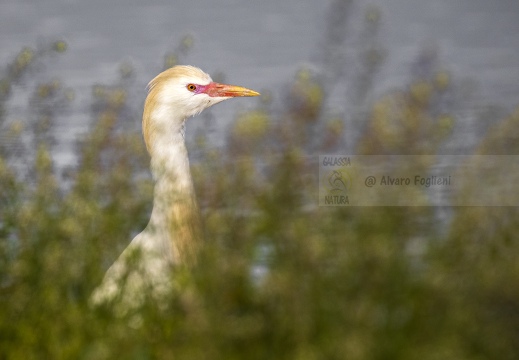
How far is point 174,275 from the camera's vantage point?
3.50m

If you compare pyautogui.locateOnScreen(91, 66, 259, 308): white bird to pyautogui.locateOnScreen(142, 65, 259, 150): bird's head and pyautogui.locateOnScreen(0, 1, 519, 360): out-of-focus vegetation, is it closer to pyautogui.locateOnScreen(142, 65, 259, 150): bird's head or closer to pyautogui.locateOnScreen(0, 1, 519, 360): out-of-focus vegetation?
pyautogui.locateOnScreen(142, 65, 259, 150): bird's head

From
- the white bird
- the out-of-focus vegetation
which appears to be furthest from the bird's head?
the out-of-focus vegetation

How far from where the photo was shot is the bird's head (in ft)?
19.7

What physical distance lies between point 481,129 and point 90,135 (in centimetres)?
151

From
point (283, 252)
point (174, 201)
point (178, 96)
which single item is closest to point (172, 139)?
point (178, 96)

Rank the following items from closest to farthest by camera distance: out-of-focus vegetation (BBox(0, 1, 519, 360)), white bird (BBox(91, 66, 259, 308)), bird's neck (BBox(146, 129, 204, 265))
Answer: out-of-focus vegetation (BBox(0, 1, 519, 360)), bird's neck (BBox(146, 129, 204, 265)), white bird (BBox(91, 66, 259, 308))

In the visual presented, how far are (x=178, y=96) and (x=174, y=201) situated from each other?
2.65 m

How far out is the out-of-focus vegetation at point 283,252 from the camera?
296 centimetres

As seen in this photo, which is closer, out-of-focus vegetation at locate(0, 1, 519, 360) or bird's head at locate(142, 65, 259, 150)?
Result: out-of-focus vegetation at locate(0, 1, 519, 360)

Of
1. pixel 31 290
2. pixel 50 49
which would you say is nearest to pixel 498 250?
pixel 31 290

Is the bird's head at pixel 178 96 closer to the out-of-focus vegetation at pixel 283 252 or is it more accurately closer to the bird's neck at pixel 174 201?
the bird's neck at pixel 174 201

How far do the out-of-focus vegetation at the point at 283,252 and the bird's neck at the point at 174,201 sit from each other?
3.9 inches

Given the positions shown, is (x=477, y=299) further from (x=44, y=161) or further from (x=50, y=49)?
(x=50, y=49)

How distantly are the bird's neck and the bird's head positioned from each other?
0.32 feet
